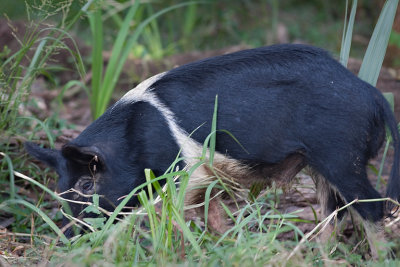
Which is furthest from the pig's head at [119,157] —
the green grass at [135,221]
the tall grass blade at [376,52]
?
the tall grass blade at [376,52]

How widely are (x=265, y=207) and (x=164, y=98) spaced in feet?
3.90

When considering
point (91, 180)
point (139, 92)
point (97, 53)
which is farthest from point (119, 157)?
point (97, 53)

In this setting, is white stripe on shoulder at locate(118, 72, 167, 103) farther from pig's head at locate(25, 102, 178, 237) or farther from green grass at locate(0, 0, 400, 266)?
green grass at locate(0, 0, 400, 266)

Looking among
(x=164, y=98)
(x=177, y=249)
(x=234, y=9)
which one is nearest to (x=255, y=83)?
(x=164, y=98)

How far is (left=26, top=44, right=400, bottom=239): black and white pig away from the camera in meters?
3.28

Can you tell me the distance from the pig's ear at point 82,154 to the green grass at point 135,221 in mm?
274

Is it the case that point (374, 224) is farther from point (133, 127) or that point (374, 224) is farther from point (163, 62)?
point (163, 62)

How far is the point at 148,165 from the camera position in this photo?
3418mm

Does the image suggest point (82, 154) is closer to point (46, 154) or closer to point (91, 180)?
point (91, 180)

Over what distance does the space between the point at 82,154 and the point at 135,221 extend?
675 millimetres

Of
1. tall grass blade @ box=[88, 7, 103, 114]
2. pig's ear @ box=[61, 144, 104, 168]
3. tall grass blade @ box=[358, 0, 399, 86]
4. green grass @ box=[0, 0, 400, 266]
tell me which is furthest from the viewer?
tall grass blade @ box=[88, 7, 103, 114]

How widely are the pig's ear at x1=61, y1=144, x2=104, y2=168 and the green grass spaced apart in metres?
0.27

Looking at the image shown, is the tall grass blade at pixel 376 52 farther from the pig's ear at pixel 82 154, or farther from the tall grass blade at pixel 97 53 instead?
the tall grass blade at pixel 97 53

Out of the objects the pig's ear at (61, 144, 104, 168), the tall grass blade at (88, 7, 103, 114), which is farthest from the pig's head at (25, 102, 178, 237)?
the tall grass blade at (88, 7, 103, 114)
